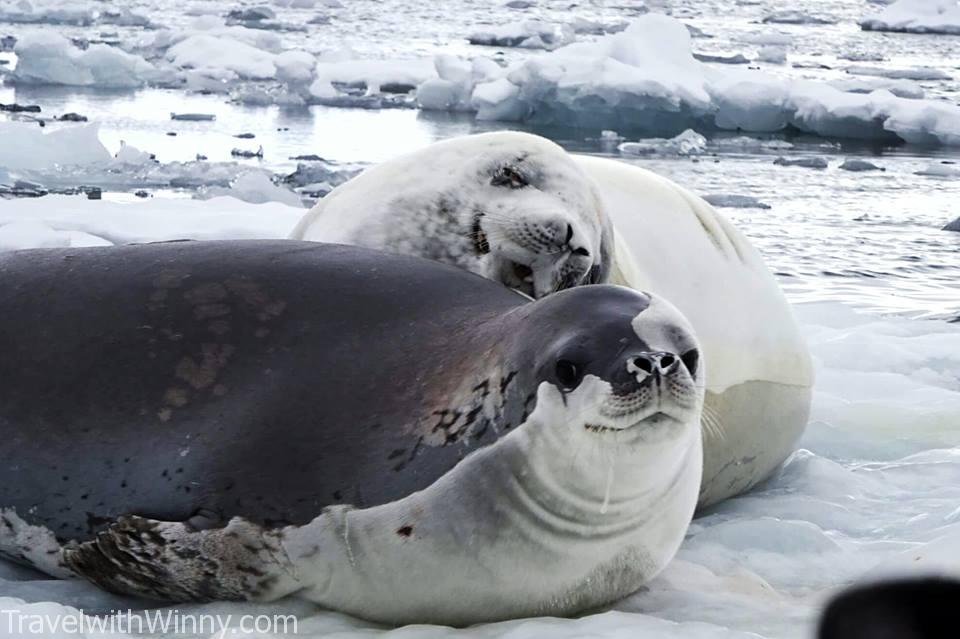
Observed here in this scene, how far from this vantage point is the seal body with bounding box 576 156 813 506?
3.02 m

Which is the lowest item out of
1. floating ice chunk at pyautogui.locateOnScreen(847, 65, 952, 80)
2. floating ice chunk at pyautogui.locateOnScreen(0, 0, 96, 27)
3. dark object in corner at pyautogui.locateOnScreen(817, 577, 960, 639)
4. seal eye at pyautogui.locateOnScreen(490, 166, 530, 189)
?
floating ice chunk at pyautogui.locateOnScreen(0, 0, 96, 27)

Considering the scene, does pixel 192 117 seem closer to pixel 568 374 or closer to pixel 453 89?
pixel 453 89

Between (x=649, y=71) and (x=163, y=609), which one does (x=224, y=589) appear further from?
(x=649, y=71)

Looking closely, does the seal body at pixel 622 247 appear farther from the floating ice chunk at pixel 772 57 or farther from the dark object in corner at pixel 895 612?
the floating ice chunk at pixel 772 57

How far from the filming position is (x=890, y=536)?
270 cm

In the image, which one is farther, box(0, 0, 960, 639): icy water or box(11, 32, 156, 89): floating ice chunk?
box(11, 32, 156, 89): floating ice chunk

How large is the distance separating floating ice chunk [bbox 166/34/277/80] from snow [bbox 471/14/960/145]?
3.45 m

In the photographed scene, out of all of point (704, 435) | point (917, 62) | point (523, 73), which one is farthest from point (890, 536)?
point (917, 62)

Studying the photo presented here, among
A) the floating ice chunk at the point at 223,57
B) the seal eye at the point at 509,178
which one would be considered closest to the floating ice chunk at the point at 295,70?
the floating ice chunk at the point at 223,57

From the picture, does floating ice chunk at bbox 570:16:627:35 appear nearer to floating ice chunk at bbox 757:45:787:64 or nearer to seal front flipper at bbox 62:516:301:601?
floating ice chunk at bbox 757:45:787:64

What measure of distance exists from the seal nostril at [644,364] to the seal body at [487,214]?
1026 millimetres

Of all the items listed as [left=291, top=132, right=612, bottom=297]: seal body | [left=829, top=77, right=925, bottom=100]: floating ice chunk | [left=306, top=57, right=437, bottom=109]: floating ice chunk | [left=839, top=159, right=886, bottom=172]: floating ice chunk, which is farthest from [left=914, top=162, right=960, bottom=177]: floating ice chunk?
[left=291, top=132, right=612, bottom=297]: seal body

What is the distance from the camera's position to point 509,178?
318 cm

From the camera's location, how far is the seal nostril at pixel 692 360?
2027 mm
